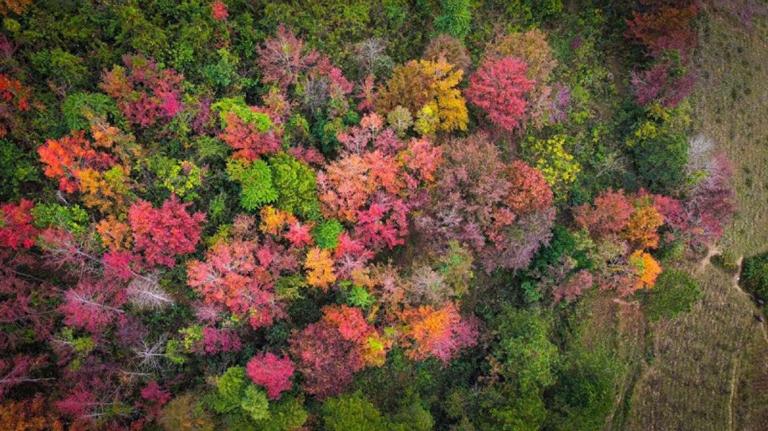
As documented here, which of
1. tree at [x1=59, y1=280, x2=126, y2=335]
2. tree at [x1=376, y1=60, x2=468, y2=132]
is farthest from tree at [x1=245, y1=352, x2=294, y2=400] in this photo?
tree at [x1=376, y1=60, x2=468, y2=132]

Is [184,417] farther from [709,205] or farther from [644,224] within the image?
[709,205]

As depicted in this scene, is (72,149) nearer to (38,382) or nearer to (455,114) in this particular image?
(38,382)

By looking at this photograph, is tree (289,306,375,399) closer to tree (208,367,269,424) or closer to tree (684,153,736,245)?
tree (208,367,269,424)

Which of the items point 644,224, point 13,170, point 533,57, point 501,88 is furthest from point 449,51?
point 13,170

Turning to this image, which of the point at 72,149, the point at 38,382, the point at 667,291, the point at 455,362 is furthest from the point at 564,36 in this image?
the point at 38,382

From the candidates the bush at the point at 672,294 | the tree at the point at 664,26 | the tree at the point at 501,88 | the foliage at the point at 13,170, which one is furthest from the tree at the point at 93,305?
the tree at the point at 664,26

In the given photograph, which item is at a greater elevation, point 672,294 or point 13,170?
point 13,170
